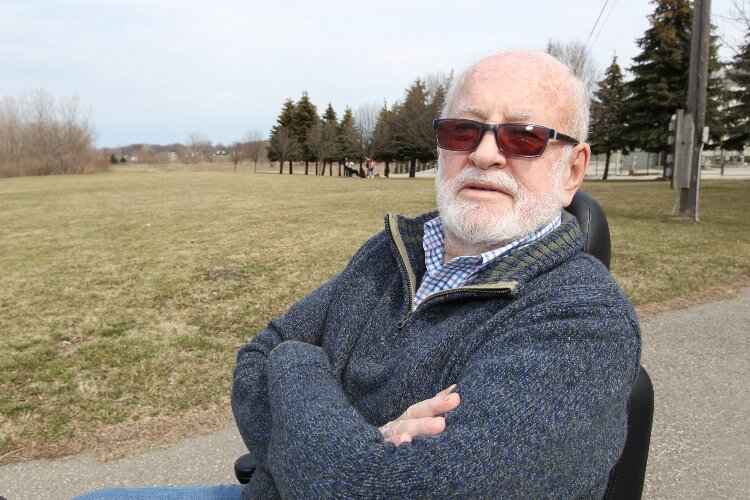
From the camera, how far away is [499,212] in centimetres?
160

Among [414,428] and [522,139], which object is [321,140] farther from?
[414,428]

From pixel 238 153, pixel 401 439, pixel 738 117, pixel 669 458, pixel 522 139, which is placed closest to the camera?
pixel 401 439

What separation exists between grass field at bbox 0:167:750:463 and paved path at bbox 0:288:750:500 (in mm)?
194

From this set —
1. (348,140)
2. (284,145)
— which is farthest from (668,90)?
(284,145)

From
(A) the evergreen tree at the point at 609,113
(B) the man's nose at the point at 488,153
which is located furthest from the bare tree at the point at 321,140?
(B) the man's nose at the point at 488,153

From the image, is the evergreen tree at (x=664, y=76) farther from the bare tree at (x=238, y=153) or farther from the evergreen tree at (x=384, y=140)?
the bare tree at (x=238, y=153)

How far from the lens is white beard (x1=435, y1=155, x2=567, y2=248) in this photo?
1595 millimetres

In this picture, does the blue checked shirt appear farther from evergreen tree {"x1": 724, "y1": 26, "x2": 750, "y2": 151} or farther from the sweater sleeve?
evergreen tree {"x1": 724, "y1": 26, "x2": 750, "y2": 151}

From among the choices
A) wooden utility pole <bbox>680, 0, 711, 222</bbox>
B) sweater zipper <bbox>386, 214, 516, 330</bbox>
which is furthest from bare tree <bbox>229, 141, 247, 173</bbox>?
sweater zipper <bbox>386, 214, 516, 330</bbox>

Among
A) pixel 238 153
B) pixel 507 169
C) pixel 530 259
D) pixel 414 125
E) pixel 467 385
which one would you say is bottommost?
pixel 467 385

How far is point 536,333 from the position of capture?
1.23 meters

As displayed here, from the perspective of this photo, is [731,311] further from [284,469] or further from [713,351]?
[284,469]

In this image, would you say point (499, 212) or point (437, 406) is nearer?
point (437, 406)

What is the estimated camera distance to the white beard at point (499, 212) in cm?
159
